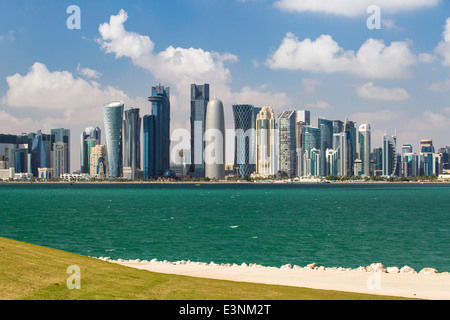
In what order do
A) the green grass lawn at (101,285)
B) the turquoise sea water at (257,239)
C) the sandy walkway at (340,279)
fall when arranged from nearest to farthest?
the green grass lawn at (101,285)
the sandy walkway at (340,279)
the turquoise sea water at (257,239)

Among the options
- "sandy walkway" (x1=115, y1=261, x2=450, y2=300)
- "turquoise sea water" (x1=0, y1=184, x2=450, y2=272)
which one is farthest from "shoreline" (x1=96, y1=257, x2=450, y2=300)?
"turquoise sea water" (x1=0, y1=184, x2=450, y2=272)

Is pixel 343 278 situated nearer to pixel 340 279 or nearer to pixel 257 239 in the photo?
pixel 340 279

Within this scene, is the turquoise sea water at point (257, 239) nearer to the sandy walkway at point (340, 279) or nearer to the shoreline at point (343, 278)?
the shoreline at point (343, 278)

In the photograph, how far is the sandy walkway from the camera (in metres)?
23.2

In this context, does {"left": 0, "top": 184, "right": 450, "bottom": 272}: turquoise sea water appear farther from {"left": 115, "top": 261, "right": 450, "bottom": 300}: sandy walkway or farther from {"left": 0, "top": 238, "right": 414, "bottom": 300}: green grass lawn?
{"left": 0, "top": 238, "right": 414, "bottom": 300}: green grass lawn

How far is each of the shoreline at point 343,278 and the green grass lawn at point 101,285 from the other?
3.95 meters

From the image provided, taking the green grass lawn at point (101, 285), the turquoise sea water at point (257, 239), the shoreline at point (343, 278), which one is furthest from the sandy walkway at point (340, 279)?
the turquoise sea water at point (257, 239)

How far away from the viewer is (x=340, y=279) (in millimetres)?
27359

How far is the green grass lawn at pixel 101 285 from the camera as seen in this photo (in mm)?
16844

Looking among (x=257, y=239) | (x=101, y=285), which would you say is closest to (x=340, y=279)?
(x=101, y=285)

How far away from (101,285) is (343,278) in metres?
15.2
